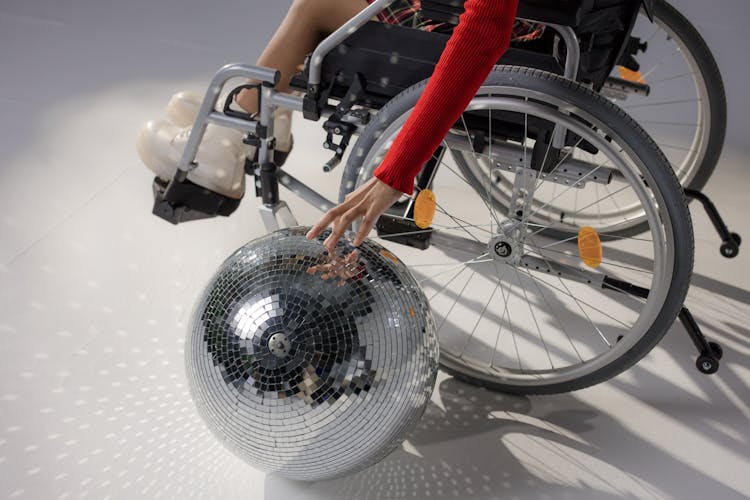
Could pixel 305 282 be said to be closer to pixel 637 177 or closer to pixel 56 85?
pixel 637 177

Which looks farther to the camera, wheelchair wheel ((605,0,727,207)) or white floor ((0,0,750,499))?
wheelchair wheel ((605,0,727,207))

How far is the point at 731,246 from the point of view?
5.88 feet

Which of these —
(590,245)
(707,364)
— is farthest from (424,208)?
(707,364)

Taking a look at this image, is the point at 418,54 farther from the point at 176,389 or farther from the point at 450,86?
the point at 176,389

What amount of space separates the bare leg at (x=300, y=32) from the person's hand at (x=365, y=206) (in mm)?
560

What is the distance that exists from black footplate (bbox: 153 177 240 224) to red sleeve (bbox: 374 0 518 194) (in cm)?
74

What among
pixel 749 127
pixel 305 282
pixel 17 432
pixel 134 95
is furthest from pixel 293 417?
pixel 749 127

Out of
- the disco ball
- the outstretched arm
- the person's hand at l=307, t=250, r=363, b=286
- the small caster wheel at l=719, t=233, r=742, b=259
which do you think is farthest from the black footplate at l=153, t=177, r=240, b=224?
the small caster wheel at l=719, t=233, r=742, b=259

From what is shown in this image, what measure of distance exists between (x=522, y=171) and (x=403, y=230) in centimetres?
28

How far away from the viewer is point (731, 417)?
1537mm

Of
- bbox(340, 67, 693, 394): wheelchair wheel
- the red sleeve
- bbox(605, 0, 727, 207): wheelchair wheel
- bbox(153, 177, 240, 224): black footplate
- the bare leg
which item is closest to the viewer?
the red sleeve

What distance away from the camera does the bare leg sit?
58.6 inches

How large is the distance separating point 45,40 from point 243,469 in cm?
222

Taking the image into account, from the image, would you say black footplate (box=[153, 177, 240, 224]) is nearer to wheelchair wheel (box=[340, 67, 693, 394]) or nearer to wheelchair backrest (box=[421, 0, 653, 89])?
wheelchair wheel (box=[340, 67, 693, 394])
